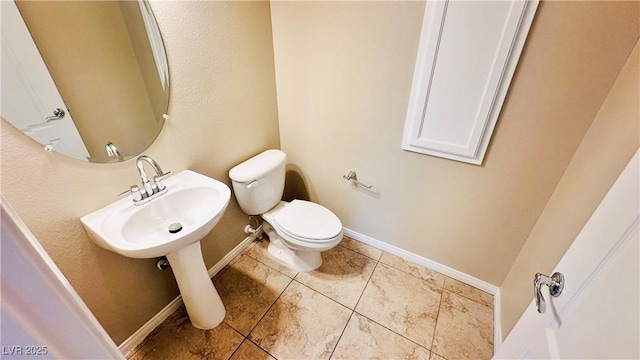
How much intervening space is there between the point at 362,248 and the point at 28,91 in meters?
1.81

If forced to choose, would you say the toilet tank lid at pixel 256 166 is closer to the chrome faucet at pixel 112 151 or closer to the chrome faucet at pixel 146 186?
the chrome faucet at pixel 146 186

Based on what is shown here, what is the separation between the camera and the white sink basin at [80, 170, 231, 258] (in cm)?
87

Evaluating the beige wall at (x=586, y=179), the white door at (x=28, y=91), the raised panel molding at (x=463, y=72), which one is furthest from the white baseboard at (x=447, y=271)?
the white door at (x=28, y=91)

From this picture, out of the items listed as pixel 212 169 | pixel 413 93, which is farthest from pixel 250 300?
pixel 413 93

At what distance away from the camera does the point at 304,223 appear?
153 cm

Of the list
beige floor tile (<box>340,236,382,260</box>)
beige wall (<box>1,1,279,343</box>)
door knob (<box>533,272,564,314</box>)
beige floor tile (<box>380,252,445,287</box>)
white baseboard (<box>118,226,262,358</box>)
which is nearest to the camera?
door knob (<box>533,272,564,314</box>)

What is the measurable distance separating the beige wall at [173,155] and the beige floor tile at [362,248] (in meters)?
0.81

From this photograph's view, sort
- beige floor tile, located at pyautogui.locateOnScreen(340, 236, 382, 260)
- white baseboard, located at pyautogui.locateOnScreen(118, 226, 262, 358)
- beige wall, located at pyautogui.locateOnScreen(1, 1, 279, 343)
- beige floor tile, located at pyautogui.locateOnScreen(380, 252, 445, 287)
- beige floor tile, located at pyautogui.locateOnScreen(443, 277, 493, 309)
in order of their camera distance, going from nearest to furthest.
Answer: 1. beige wall, located at pyautogui.locateOnScreen(1, 1, 279, 343)
2. white baseboard, located at pyautogui.locateOnScreen(118, 226, 262, 358)
3. beige floor tile, located at pyautogui.locateOnScreen(443, 277, 493, 309)
4. beige floor tile, located at pyautogui.locateOnScreen(380, 252, 445, 287)
5. beige floor tile, located at pyautogui.locateOnScreen(340, 236, 382, 260)

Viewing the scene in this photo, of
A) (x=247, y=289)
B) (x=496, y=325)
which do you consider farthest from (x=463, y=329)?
(x=247, y=289)

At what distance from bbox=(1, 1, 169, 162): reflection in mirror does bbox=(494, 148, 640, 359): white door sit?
4.78 feet

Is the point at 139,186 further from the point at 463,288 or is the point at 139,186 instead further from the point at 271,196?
the point at 463,288

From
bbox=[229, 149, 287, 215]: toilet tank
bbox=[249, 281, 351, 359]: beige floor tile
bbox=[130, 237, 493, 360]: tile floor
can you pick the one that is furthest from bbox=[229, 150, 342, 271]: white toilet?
bbox=[249, 281, 351, 359]: beige floor tile

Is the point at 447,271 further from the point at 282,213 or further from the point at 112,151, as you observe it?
the point at 112,151

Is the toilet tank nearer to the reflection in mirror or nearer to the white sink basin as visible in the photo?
the white sink basin
